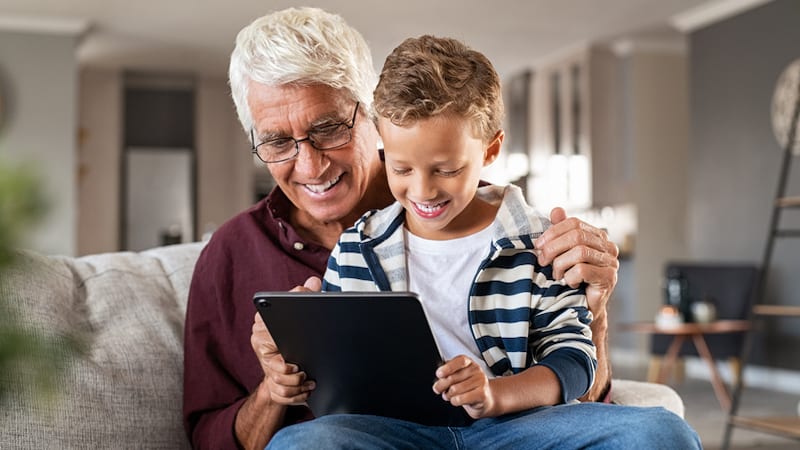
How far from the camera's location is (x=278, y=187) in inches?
72.6

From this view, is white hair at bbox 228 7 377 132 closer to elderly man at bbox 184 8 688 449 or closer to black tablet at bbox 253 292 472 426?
elderly man at bbox 184 8 688 449

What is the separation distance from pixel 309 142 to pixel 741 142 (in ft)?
22.0

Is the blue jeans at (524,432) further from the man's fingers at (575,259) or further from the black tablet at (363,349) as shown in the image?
the man's fingers at (575,259)

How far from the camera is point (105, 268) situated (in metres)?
1.93

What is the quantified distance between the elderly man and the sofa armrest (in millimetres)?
170

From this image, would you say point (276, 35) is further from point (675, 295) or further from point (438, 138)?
point (675, 295)

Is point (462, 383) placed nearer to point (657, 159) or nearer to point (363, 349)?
point (363, 349)

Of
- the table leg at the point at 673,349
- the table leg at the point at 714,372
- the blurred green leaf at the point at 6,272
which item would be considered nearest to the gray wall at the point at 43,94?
the table leg at the point at 673,349

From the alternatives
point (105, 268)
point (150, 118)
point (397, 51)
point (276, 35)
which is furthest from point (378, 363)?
point (150, 118)

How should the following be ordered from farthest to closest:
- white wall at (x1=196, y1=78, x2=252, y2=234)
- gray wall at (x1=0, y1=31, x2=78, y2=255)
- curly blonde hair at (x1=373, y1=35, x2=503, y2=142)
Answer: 1. white wall at (x1=196, y1=78, x2=252, y2=234)
2. gray wall at (x1=0, y1=31, x2=78, y2=255)
3. curly blonde hair at (x1=373, y1=35, x2=503, y2=142)

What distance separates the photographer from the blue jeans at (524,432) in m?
1.13

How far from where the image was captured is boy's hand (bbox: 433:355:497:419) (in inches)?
45.8

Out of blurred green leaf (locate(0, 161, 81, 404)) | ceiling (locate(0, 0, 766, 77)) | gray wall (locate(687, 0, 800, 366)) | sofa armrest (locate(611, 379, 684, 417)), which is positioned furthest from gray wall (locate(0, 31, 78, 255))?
blurred green leaf (locate(0, 161, 81, 404))

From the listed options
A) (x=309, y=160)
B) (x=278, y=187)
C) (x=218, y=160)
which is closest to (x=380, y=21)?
(x=218, y=160)
